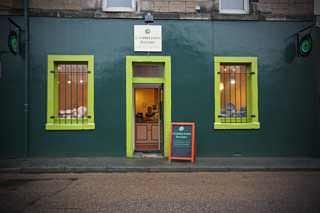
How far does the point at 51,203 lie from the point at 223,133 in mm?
6843

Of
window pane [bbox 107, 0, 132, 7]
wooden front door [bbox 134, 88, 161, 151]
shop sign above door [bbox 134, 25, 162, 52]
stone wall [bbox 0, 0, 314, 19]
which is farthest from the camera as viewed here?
wooden front door [bbox 134, 88, 161, 151]

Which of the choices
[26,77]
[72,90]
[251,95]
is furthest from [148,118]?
[26,77]

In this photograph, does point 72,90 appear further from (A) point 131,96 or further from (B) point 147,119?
(B) point 147,119

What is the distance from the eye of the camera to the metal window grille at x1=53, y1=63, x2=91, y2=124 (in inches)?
421

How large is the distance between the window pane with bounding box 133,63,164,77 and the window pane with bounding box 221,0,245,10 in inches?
131

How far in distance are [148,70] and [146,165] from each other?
12.5 feet

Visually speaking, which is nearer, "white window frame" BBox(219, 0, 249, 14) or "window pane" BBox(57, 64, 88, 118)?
"window pane" BBox(57, 64, 88, 118)

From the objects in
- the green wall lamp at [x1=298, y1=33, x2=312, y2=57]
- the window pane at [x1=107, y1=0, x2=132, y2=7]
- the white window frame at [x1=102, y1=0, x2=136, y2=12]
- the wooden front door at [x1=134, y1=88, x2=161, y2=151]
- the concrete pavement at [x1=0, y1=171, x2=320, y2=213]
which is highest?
the window pane at [x1=107, y1=0, x2=132, y2=7]

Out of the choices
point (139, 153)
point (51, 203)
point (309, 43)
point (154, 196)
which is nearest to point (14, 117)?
point (139, 153)

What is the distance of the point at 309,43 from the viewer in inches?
424

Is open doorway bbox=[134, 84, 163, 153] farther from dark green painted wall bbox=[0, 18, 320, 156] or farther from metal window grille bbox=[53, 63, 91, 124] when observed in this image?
metal window grille bbox=[53, 63, 91, 124]

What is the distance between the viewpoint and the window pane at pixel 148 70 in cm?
1105

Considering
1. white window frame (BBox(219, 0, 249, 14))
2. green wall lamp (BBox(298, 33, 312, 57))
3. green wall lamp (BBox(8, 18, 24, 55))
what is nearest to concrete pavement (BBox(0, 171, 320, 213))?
green wall lamp (BBox(8, 18, 24, 55))

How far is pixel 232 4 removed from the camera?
11.2 metres
